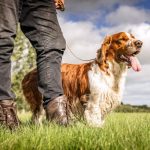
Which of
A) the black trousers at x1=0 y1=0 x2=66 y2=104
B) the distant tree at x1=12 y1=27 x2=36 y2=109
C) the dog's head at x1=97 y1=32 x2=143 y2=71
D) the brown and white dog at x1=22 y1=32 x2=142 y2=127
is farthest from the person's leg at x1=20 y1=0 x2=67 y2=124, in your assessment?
the distant tree at x1=12 y1=27 x2=36 y2=109

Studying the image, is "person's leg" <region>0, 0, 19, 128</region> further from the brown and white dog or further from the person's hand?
the brown and white dog

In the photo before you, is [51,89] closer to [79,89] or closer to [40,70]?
[40,70]

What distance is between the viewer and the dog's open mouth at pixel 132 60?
8.79 meters

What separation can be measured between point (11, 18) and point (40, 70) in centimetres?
69

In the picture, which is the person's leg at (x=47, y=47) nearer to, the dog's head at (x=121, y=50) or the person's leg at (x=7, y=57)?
the person's leg at (x=7, y=57)

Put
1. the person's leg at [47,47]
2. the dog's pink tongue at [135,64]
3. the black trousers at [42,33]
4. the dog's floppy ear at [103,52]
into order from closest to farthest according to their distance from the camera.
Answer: the black trousers at [42,33], the person's leg at [47,47], the dog's pink tongue at [135,64], the dog's floppy ear at [103,52]

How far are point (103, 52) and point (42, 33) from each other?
3.95 metres

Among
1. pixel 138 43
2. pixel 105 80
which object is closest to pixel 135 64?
pixel 138 43

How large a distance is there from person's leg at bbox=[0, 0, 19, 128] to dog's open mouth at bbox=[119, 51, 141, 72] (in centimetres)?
413

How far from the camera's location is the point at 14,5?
511 centimetres

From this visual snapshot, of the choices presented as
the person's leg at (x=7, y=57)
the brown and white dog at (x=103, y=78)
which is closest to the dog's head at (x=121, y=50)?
the brown and white dog at (x=103, y=78)

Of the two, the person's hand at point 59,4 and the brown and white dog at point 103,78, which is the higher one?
the person's hand at point 59,4

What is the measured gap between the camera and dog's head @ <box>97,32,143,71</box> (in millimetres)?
8844

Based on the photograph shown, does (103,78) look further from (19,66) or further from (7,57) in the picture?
(19,66)
